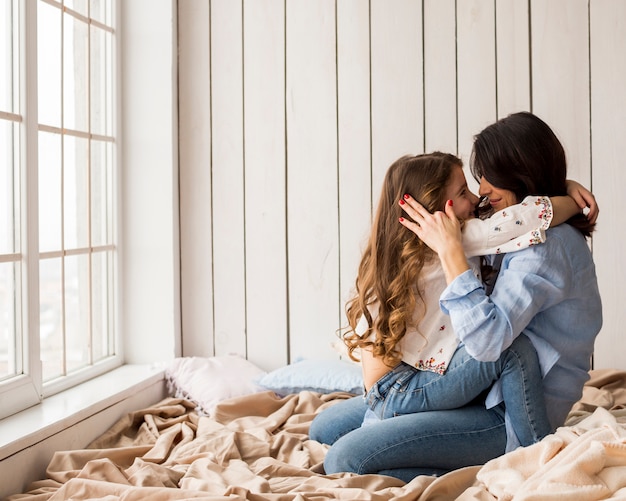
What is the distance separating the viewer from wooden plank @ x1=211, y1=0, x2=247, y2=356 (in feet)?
9.78

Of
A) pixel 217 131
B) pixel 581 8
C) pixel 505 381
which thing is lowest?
pixel 505 381

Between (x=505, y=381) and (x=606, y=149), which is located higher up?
(x=606, y=149)

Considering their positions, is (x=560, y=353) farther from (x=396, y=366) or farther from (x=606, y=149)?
(x=606, y=149)

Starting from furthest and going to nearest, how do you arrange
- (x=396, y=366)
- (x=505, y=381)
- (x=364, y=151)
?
(x=364, y=151)
(x=396, y=366)
(x=505, y=381)

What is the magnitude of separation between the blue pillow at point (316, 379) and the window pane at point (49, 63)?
1189 millimetres

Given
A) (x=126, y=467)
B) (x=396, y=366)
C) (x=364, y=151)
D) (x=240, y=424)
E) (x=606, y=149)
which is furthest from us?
(x=364, y=151)

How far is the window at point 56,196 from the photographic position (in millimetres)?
2211

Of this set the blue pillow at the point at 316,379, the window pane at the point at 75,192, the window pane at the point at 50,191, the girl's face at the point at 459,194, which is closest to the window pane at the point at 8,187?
the window pane at the point at 50,191

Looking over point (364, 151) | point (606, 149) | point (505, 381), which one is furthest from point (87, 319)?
point (606, 149)

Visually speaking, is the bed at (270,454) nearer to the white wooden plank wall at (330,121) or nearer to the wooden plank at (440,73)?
the white wooden plank wall at (330,121)

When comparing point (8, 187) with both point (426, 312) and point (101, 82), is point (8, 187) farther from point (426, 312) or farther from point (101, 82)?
point (426, 312)

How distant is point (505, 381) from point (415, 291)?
1.05 ft

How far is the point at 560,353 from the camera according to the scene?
72.6 inches

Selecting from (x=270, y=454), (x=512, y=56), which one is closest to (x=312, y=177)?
(x=512, y=56)
